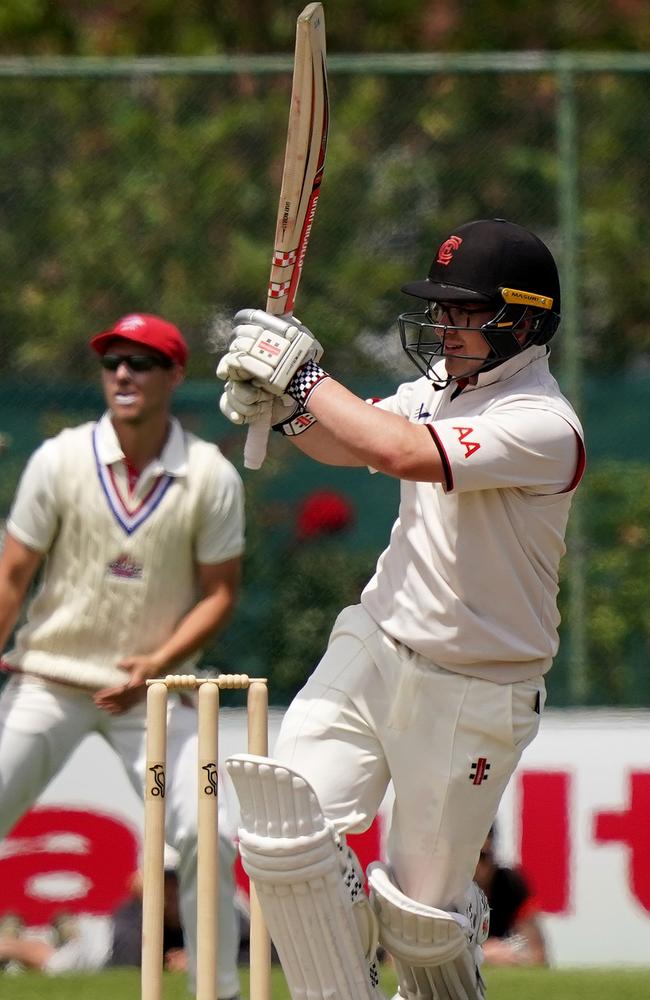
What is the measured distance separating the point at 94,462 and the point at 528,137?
2091 mm

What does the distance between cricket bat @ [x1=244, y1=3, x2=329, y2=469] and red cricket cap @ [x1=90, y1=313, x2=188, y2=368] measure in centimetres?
139

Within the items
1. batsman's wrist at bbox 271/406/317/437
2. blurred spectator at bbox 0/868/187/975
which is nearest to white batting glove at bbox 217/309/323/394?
batsman's wrist at bbox 271/406/317/437

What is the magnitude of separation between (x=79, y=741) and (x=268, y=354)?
1.78m

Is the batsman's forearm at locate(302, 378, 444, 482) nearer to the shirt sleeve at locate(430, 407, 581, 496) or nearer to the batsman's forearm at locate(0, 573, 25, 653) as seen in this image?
the shirt sleeve at locate(430, 407, 581, 496)

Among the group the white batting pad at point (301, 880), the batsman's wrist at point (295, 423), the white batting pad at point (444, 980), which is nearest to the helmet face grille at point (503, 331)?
the batsman's wrist at point (295, 423)

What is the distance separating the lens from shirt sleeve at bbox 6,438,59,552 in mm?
4867

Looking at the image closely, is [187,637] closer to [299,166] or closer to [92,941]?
[92,941]

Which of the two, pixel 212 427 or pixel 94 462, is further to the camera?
pixel 212 427

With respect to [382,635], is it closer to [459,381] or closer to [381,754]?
[381,754]

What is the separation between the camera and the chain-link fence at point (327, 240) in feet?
19.8

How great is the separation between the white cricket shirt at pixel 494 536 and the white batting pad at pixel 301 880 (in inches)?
16.3

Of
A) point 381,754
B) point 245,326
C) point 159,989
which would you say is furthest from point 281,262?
point 159,989

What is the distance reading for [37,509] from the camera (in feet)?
16.0

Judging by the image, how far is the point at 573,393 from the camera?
19.8 feet
